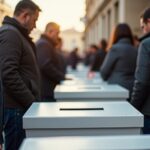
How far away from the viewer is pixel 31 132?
9.62ft

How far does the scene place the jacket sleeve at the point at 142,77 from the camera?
364cm

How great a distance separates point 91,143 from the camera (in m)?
2.29

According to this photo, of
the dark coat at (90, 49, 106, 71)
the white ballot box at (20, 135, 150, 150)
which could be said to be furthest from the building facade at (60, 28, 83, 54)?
the white ballot box at (20, 135, 150, 150)

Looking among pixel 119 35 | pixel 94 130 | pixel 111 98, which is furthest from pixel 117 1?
pixel 94 130

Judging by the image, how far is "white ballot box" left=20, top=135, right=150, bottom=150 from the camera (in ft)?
7.22

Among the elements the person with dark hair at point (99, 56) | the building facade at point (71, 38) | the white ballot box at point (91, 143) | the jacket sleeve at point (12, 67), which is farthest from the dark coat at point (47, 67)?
the building facade at point (71, 38)

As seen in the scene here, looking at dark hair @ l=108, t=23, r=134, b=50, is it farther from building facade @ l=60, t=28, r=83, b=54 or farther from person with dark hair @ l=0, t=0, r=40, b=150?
building facade @ l=60, t=28, r=83, b=54

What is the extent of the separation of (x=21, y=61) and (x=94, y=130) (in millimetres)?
1118

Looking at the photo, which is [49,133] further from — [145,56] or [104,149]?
[145,56]

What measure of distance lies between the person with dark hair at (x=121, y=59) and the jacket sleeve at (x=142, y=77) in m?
1.56

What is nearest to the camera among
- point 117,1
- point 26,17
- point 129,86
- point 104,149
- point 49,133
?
point 104,149

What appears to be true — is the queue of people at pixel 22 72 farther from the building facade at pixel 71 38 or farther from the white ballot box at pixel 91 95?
the building facade at pixel 71 38

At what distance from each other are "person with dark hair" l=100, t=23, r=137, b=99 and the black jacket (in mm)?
1664

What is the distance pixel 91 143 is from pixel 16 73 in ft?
4.83
